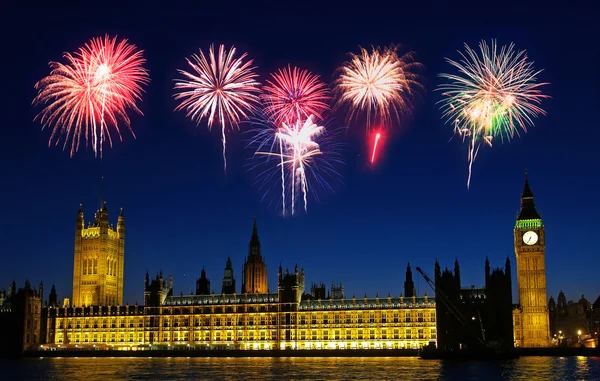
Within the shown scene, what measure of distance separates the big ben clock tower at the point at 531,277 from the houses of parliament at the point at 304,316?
175mm

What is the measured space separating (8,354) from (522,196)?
99.8 metres

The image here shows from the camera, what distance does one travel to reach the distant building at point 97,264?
166500 millimetres

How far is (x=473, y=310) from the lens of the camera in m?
130

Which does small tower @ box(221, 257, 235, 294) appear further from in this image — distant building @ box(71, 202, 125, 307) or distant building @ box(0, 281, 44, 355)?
distant building @ box(0, 281, 44, 355)

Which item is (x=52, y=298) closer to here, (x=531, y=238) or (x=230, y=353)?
(x=230, y=353)

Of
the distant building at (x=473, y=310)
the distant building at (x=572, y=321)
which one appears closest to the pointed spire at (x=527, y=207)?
the distant building at (x=473, y=310)

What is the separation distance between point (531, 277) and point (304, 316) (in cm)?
4096

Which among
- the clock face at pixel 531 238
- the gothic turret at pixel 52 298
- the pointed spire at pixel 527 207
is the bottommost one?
the gothic turret at pixel 52 298

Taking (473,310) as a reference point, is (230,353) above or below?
below

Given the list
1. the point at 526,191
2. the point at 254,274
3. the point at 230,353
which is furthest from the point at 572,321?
the point at 230,353

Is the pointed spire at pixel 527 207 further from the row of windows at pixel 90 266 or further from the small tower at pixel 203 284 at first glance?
the row of windows at pixel 90 266

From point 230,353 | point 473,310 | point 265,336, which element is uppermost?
point 473,310

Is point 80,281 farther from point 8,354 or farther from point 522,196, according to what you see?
point 522,196

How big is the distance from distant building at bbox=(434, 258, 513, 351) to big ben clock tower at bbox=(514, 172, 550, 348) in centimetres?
760
